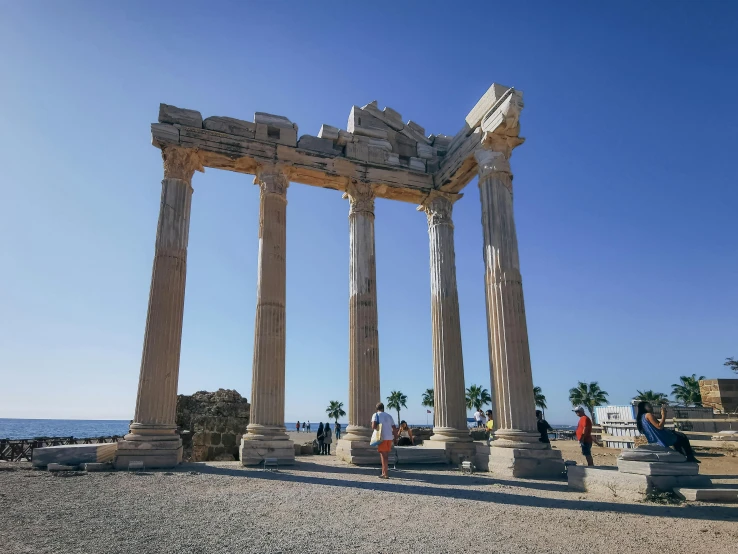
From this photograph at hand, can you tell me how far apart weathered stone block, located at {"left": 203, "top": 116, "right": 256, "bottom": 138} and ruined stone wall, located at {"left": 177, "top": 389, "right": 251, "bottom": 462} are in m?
12.1

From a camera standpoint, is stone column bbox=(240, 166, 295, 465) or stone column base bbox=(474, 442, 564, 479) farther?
stone column bbox=(240, 166, 295, 465)

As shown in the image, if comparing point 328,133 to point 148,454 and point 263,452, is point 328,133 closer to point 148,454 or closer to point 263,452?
point 263,452

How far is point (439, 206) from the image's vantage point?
1894cm

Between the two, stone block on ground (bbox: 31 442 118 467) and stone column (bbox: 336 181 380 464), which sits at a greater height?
stone column (bbox: 336 181 380 464)

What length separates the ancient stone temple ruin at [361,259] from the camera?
13695 mm

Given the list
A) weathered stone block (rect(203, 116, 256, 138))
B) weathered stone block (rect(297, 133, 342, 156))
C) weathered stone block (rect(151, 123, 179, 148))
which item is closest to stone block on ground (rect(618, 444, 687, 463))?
weathered stone block (rect(297, 133, 342, 156))

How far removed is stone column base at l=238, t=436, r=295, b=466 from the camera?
45.2ft

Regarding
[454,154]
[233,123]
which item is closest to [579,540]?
[454,154]

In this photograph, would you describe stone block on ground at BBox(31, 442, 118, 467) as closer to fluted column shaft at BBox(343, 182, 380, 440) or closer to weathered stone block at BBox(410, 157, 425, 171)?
fluted column shaft at BBox(343, 182, 380, 440)

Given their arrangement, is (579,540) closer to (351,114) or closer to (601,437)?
(351,114)

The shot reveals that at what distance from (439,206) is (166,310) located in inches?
418

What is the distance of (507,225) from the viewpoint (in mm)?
14883

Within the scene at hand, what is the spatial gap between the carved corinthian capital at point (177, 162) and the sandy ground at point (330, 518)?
31.1ft

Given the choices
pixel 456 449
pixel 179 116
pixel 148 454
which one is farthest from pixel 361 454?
pixel 179 116
